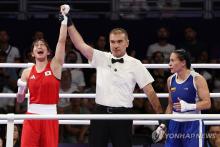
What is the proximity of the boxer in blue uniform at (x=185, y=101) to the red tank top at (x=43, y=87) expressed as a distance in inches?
41.2

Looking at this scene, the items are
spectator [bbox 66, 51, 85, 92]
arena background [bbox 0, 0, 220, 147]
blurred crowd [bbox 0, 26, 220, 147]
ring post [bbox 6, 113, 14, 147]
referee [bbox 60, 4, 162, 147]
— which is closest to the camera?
ring post [bbox 6, 113, 14, 147]

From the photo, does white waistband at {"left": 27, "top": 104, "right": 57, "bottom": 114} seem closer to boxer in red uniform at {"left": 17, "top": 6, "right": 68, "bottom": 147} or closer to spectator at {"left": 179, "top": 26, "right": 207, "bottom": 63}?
boxer in red uniform at {"left": 17, "top": 6, "right": 68, "bottom": 147}

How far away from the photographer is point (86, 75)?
10227 millimetres

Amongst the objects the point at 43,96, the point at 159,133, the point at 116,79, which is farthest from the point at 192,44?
the point at 43,96

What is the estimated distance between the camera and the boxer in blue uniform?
259 inches

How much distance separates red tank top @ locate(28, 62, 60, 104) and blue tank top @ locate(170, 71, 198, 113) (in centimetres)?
114

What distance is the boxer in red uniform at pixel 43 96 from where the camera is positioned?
250 inches

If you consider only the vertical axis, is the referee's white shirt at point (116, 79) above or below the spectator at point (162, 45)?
below

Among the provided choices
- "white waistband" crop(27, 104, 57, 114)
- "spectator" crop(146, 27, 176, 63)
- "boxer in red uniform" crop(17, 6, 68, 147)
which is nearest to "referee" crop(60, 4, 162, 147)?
"boxer in red uniform" crop(17, 6, 68, 147)

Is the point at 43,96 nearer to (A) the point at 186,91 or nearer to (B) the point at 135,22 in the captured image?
(A) the point at 186,91

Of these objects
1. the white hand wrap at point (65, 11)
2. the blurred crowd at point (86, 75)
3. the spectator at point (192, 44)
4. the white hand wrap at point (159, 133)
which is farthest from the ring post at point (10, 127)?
the spectator at point (192, 44)

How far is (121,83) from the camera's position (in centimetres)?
633

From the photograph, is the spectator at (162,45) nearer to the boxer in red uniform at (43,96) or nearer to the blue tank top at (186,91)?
the blue tank top at (186,91)

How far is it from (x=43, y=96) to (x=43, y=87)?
0.08 meters
